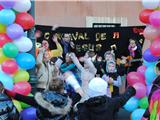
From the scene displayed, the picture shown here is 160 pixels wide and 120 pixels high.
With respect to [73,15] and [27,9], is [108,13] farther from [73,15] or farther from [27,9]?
[27,9]

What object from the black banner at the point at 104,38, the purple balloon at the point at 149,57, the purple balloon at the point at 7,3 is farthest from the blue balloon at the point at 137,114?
the black banner at the point at 104,38

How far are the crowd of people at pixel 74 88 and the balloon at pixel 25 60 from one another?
1.30 ft

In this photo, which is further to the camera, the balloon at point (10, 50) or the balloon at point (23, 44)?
the balloon at point (23, 44)

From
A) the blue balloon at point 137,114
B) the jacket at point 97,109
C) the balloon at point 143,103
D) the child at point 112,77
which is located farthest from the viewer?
the child at point 112,77

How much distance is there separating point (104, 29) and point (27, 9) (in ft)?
15.8

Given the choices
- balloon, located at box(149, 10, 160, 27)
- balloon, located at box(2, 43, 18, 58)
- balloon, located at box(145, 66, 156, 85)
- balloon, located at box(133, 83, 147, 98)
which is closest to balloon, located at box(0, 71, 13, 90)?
balloon, located at box(2, 43, 18, 58)

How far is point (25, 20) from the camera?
7.07 metres

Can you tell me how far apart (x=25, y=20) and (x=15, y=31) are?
0.79 feet

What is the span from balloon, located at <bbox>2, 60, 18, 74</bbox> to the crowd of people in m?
0.56

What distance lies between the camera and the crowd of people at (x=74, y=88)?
18.4 ft

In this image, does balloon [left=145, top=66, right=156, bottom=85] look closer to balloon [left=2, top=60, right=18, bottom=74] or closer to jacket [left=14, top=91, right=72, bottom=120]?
balloon [left=2, top=60, right=18, bottom=74]

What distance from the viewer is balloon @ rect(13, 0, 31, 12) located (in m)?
6.96

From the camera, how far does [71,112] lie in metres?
6.02

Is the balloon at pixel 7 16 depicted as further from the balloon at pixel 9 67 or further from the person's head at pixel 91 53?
the person's head at pixel 91 53
